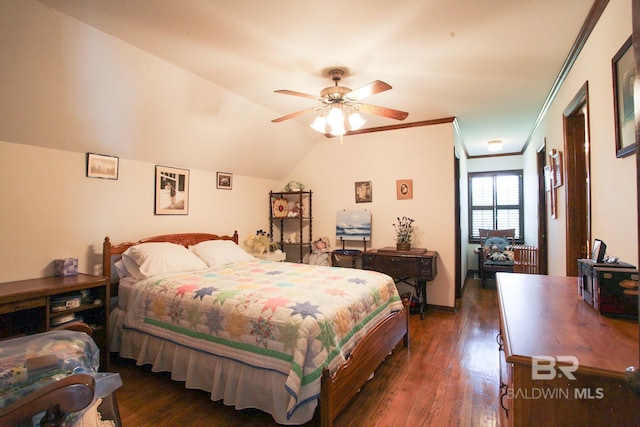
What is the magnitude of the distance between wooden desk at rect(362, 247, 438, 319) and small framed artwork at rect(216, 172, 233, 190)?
82.6 inches

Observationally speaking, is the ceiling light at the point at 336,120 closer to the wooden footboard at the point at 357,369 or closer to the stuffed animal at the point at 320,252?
the wooden footboard at the point at 357,369

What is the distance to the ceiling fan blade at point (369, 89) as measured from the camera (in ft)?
7.33

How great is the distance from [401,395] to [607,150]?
2035 mm

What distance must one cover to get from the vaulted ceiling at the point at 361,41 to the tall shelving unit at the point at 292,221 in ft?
6.41

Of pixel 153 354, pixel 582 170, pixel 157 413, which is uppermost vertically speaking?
pixel 582 170

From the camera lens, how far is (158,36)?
222 centimetres

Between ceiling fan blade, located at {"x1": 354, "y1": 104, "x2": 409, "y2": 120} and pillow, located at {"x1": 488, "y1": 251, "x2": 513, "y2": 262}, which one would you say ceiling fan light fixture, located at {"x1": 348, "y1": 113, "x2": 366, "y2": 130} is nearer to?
ceiling fan blade, located at {"x1": 354, "y1": 104, "x2": 409, "y2": 120}

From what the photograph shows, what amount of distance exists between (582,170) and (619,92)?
1.28 meters

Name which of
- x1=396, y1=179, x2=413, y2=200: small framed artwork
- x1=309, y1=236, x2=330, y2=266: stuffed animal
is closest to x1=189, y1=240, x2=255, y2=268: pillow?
x1=309, y1=236, x2=330, y2=266: stuffed animal

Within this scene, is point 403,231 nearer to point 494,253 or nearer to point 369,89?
point 494,253

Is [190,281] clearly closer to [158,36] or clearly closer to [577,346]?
[158,36]

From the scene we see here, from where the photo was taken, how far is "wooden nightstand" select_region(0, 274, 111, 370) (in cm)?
210

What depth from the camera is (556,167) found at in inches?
123

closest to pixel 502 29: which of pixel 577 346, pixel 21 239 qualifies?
pixel 577 346
